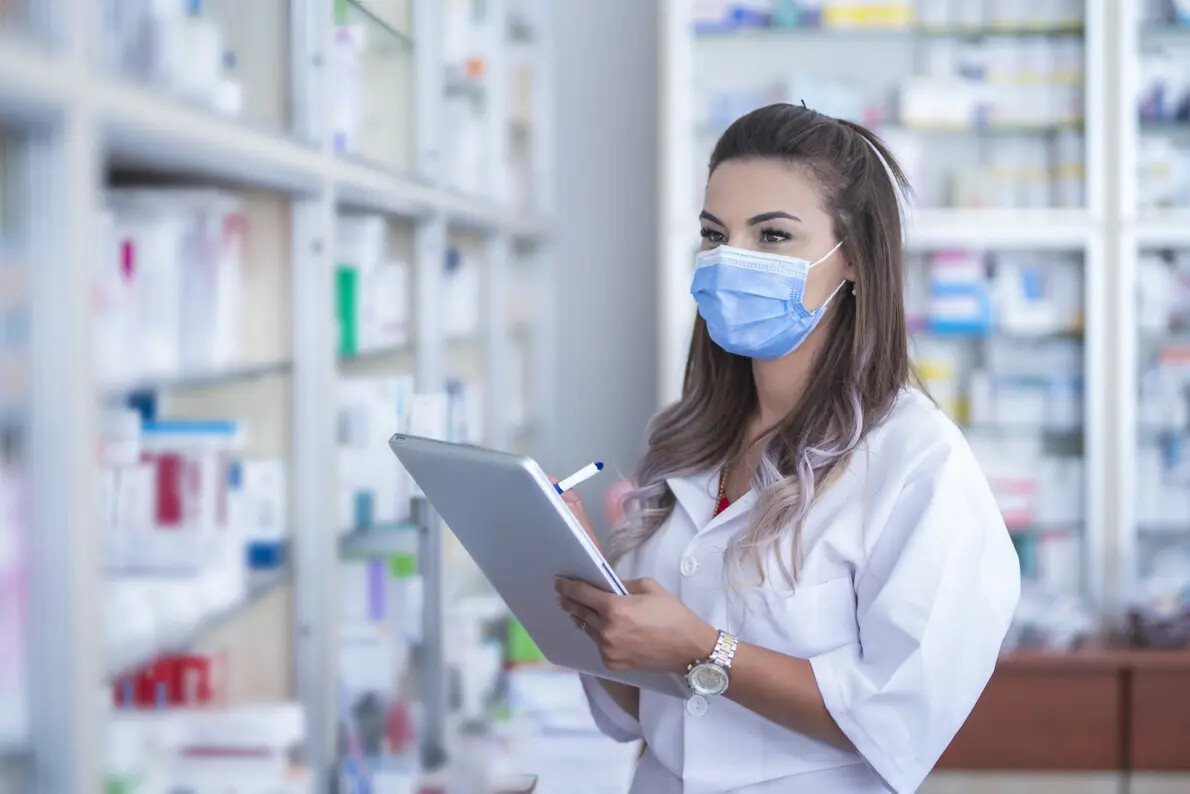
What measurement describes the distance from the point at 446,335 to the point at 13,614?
6.47 ft

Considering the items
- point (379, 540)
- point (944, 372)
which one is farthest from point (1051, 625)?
point (379, 540)

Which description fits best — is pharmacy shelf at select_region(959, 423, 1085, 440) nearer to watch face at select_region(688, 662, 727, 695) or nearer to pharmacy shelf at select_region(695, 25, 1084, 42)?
pharmacy shelf at select_region(695, 25, 1084, 42)

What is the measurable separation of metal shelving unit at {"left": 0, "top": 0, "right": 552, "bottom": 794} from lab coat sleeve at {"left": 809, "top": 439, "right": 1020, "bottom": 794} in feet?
2.81

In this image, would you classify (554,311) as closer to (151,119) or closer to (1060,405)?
(1060,405)

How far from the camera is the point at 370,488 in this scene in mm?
2586

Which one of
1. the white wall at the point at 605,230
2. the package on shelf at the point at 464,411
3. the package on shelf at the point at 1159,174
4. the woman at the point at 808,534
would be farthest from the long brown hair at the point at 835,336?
the white wall at the point at 605,230

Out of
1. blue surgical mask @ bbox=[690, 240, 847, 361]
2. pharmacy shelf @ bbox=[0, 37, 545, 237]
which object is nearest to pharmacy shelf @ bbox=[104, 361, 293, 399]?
pharmacy shelf @ bbox=[0, 37, 545, 237]

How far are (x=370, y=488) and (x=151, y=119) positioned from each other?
1.21 metres

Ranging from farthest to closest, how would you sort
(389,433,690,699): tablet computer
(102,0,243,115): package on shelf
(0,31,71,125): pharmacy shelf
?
(102,0,243,115): package on shelf < (389,433,690,699): tablet computer < (0,31,71,125): pharmacy shelf

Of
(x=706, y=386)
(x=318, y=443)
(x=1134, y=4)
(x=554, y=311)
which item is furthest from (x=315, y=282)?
(x=1134, y=4)

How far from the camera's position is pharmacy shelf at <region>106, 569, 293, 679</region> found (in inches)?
65.3

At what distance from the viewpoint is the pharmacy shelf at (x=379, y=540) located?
253 centimetres

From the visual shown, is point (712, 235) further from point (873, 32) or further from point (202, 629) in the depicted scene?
point (873, 32)

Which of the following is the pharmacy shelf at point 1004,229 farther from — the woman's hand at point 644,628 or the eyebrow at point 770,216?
the woman's hand at point 644,628
